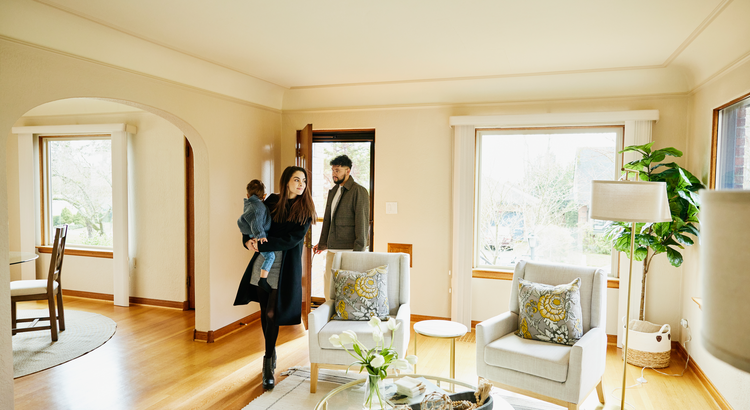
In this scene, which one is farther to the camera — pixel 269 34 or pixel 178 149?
pixel 178 149

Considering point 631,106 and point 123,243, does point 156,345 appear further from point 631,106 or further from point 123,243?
point 631,106

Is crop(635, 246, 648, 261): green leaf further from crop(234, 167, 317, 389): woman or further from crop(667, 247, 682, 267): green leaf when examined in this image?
crop(234, 167, 317, 389): woman

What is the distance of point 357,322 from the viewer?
3.23 meters

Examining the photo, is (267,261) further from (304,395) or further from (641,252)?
(641,252)

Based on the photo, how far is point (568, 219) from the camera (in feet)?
15.0

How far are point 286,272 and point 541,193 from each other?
2760mm

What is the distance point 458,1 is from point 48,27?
2.47m

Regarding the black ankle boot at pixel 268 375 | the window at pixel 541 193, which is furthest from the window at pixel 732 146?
the black ankle boot at pixel 268 375

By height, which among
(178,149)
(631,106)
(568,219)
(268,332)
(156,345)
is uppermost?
(631,106)

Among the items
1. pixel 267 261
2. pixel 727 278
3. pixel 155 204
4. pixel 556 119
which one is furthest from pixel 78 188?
pixel 727 278

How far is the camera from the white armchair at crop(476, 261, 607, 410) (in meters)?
2.62

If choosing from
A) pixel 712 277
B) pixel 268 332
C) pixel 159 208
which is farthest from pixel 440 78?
pixel 712 277

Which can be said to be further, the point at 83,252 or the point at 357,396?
the point at 83,252

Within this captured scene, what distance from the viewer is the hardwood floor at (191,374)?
123 inches
